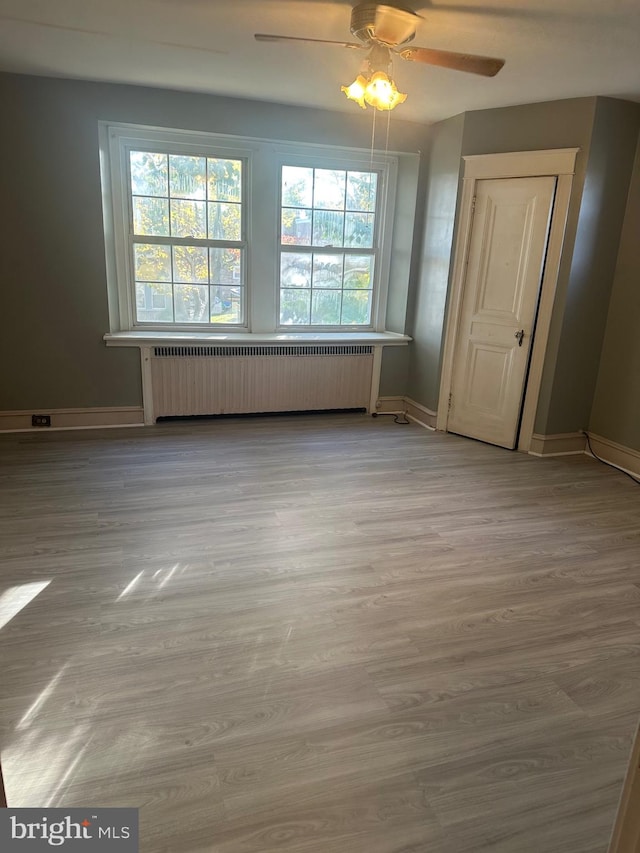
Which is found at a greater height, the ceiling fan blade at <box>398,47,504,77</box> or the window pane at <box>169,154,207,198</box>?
the ceiling fan blade at <box>398,47,504,77</box>

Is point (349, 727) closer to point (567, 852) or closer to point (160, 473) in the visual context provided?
point (567, 852)

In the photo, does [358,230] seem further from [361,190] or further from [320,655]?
[320,655]

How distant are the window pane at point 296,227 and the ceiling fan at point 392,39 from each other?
2.33m

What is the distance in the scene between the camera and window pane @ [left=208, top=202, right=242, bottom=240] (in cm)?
461

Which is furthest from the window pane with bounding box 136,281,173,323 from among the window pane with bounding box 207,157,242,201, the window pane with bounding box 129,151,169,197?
the window pane with bounding box 207,157,242,201

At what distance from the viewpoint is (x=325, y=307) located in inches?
203

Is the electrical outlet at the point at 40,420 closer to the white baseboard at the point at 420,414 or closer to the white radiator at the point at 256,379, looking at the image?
the white radiator at the point at 256,379

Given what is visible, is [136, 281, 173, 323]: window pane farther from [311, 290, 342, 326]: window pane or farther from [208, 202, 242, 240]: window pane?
[311, 290, 342, 326]: window pane

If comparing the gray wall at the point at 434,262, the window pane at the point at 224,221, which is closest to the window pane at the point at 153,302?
the window pane at the point at 224,221

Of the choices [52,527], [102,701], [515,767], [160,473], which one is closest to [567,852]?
[515,767]

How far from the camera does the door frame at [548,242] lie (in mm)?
3834

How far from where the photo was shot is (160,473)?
12.1ft

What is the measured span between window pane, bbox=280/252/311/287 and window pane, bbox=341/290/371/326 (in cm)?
43

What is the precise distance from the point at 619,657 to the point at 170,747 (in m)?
1.72
